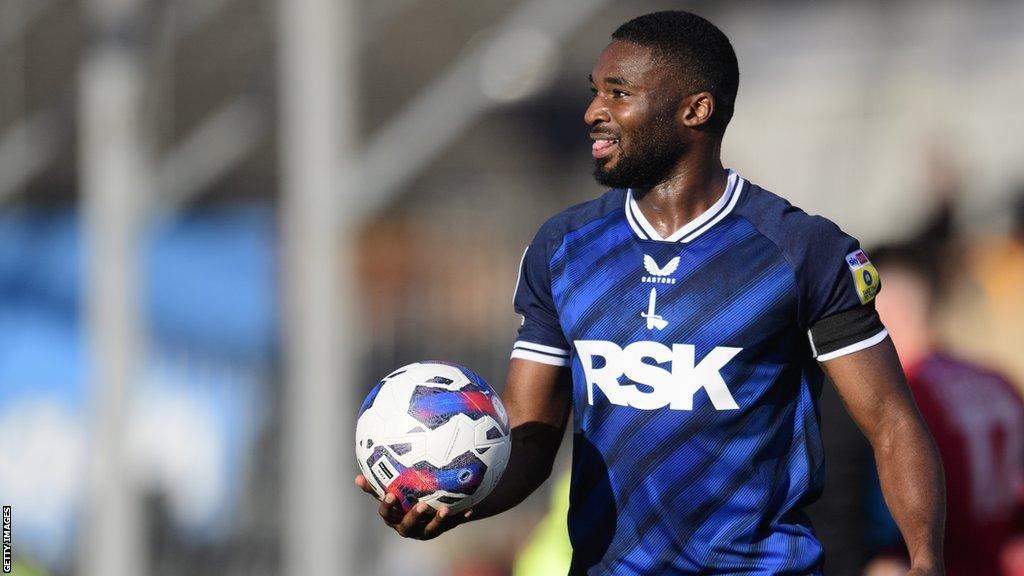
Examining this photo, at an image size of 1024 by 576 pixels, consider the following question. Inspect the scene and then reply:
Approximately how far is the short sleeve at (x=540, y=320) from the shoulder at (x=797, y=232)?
47cm

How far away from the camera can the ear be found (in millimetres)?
3564

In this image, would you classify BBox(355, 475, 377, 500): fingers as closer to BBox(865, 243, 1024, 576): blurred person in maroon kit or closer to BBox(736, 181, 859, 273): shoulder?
BBox(736, 181, 859, 273): shoulder

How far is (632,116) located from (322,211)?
4489 mm

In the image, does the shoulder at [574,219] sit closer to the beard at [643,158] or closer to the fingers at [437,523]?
the beard at [643,158]

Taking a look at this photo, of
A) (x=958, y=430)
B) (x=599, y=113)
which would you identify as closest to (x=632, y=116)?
(x=599, y=113)

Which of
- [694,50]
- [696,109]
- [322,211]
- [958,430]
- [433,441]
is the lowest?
[958,430]

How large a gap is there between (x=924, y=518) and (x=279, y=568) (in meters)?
7.91

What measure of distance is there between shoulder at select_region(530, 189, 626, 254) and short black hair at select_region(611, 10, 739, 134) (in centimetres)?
29

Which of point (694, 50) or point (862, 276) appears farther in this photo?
point (694, 50)

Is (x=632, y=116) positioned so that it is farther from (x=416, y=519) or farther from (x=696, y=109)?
(x=416, y=519)

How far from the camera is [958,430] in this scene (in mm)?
5168

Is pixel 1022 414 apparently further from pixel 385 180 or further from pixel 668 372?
pixel 385 180

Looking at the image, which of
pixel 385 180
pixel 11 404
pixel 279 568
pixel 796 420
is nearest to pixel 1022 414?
pixel 796 420

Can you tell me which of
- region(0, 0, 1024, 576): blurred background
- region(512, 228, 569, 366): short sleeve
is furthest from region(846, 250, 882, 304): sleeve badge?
region(0, 0, 1024, 576): blurred background
